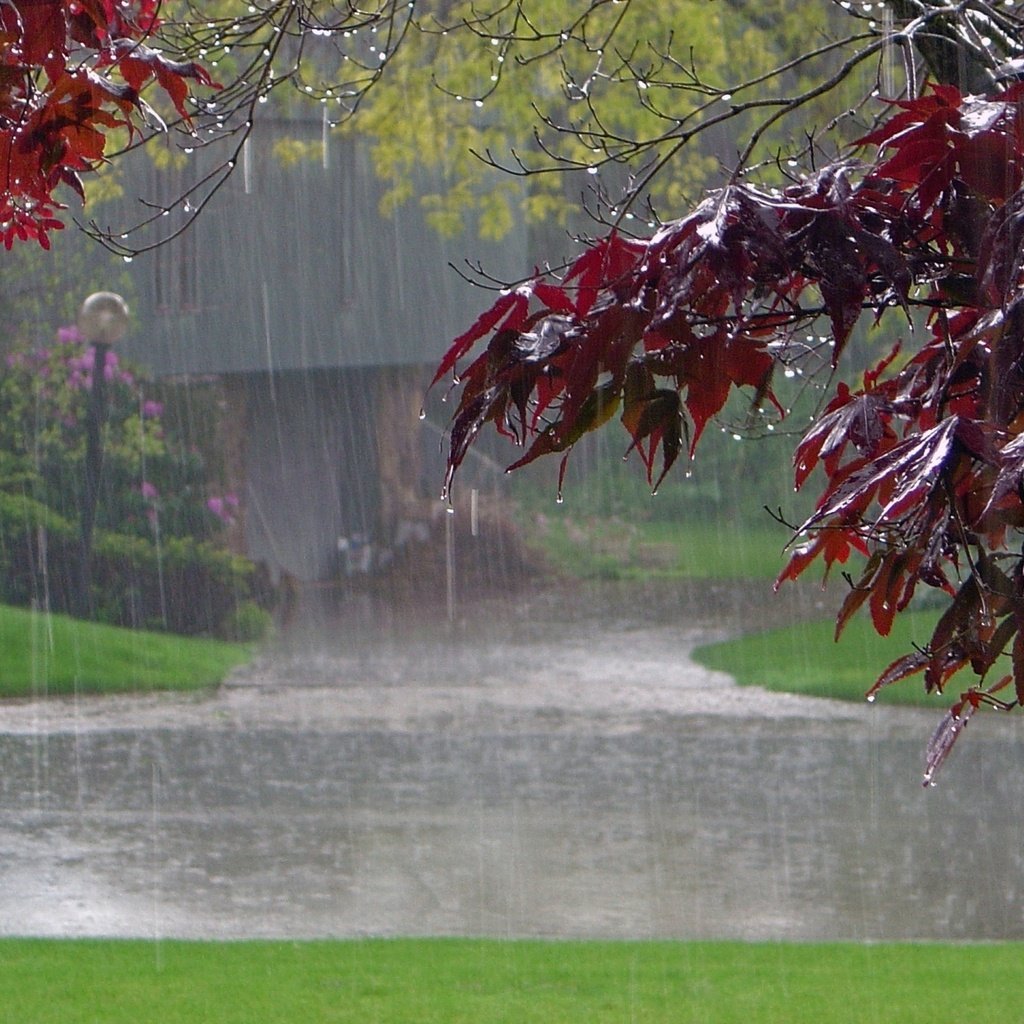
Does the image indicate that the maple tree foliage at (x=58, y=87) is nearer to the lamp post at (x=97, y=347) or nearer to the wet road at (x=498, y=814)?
the wet road at (x=498, y=814)

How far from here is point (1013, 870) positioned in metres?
6.79

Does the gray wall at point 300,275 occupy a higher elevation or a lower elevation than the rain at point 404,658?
higher

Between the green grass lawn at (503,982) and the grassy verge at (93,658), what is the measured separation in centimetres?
640

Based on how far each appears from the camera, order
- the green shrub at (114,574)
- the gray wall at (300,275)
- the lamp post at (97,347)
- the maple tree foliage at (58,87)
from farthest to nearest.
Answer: the gray wall at (300,275) < the green shrub at (114,574) < the lamp post at (97,347) < the maple tree foliage at (58,87)

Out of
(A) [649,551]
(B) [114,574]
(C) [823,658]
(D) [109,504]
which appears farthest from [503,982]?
(A) [649,551]

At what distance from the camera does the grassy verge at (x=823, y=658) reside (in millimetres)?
12336

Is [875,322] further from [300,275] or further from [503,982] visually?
[300,275]

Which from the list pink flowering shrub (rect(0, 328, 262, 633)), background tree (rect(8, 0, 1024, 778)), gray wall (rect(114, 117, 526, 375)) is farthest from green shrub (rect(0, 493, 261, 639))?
background tree (rect(8, 0, 1024, 778))

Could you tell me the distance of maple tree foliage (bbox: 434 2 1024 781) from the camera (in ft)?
5.25

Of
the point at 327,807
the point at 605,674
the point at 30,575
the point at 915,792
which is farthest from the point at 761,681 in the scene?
the point at 30,575

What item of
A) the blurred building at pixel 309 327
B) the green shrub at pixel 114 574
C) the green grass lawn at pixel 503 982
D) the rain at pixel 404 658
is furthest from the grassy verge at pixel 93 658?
the green grass lawn at pixel 503 982

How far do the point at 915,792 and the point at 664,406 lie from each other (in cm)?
712

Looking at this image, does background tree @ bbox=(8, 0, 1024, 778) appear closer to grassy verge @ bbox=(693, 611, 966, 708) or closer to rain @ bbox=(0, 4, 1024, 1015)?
rain @ bbox=(0, 4, 1024, 1015)

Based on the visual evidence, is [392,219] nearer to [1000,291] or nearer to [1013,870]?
[1013,870]
